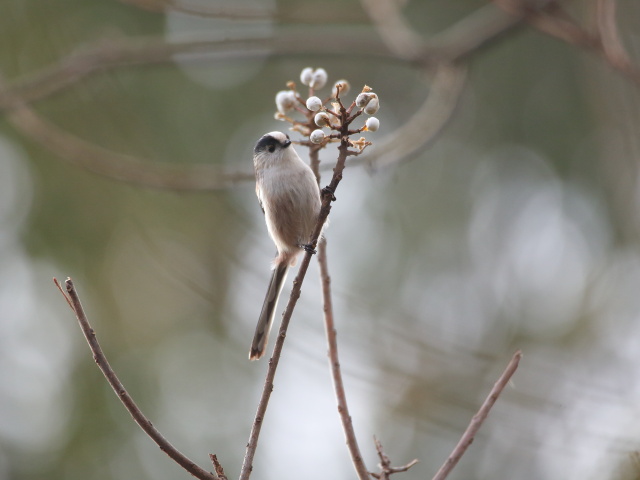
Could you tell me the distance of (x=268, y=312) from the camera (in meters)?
Answer: 2.91

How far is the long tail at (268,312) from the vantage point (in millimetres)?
2680

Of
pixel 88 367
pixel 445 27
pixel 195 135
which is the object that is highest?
pixel 445 27

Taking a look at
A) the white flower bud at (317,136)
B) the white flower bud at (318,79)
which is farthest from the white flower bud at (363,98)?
the white flower bud at (318,79)

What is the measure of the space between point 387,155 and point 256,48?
38.2 inches

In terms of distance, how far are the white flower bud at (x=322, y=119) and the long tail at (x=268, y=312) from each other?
3.70 ft

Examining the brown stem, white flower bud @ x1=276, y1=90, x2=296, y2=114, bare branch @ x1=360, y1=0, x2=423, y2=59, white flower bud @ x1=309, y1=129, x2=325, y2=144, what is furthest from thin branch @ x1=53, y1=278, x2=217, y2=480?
bare branch @ x1=360, y1=0, x2=423, y2=59

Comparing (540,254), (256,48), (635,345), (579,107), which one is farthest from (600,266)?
(256,48)

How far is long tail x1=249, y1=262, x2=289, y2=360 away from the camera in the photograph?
2680 millimetres

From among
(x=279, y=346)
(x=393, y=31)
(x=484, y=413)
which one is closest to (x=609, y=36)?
(x=393, y=31)

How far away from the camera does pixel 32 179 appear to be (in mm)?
6875

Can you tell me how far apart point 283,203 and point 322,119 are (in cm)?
124

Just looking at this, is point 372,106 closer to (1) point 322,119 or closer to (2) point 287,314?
(1) point 322,119

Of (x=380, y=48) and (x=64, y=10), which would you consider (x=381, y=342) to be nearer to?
(x=380, y=48)

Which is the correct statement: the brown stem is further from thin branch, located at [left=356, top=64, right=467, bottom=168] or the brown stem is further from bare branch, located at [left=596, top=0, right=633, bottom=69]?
bare branch, located at [left=596, top=0, right=633, bottom=69]
